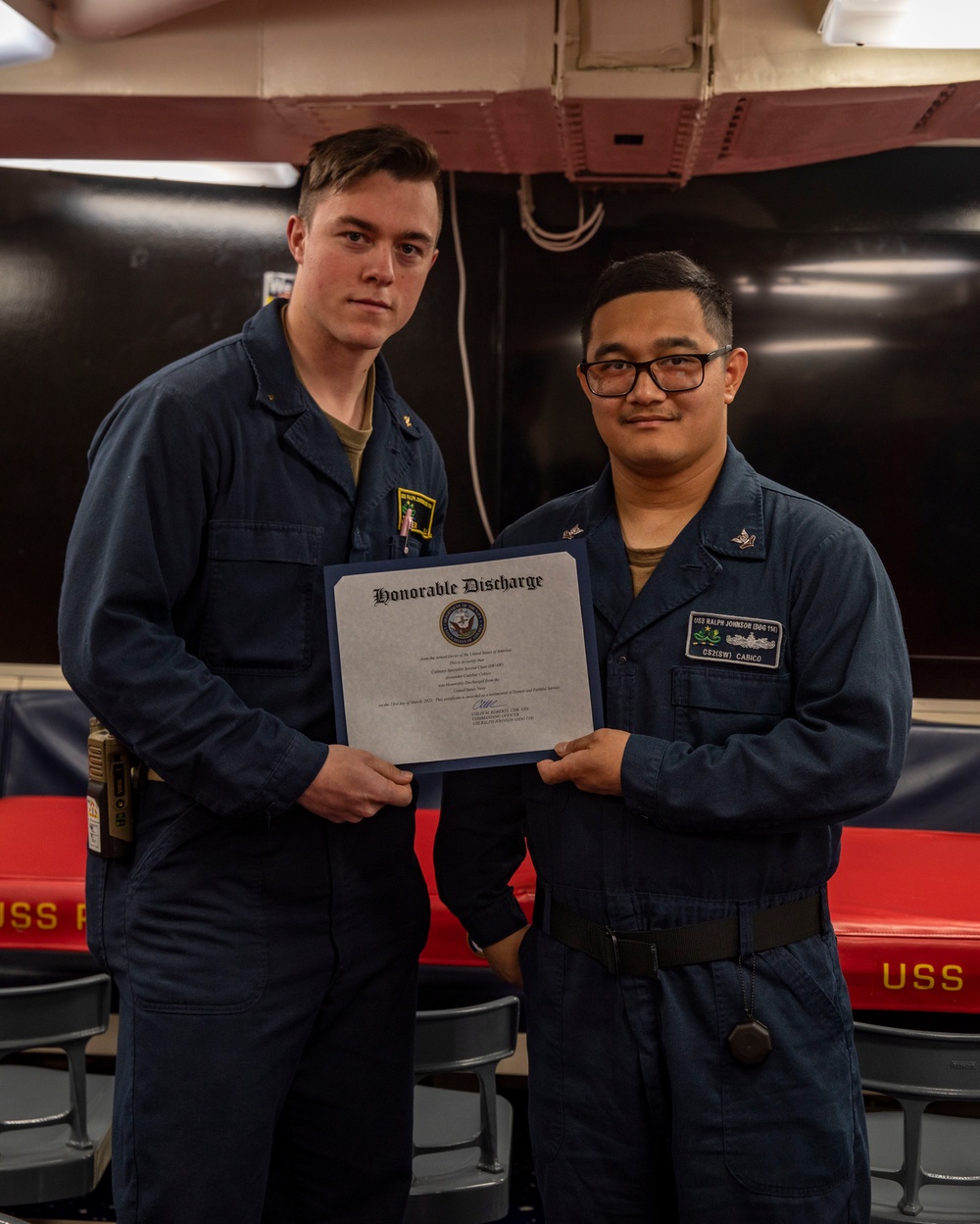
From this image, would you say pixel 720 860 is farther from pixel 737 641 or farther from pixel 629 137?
pixel 629 137

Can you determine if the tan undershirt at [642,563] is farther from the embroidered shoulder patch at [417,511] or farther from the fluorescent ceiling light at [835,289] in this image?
the fluorescent ceiling light at [835,289]

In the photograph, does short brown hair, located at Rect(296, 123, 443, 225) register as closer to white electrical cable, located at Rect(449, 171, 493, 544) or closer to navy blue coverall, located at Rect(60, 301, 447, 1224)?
navy blue coverall, located at Rect(60, 301, 447, 1224)

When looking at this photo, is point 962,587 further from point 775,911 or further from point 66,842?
point 66,842

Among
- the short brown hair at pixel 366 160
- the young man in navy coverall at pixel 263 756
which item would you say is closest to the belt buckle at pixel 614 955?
the young man in navy coverall at pixel 263 756

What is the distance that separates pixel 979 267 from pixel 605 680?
2940 mm

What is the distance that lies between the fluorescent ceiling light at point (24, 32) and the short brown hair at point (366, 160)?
168 centimetres

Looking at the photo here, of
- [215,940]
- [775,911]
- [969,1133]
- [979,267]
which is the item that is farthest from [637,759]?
[979,267]

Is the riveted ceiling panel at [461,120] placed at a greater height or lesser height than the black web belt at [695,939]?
greater

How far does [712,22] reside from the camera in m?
2.93

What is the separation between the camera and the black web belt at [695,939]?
4.73 ft

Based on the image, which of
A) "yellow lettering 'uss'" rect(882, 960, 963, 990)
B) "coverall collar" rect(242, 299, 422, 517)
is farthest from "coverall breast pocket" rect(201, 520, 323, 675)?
"yellow lettering 'uss'" rect(882, 960, 963, 990)

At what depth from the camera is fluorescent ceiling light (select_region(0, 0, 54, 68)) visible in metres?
2.91

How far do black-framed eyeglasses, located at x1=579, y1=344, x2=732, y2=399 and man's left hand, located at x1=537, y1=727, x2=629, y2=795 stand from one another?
50cm

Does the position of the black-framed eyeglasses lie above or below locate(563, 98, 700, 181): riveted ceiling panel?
below
